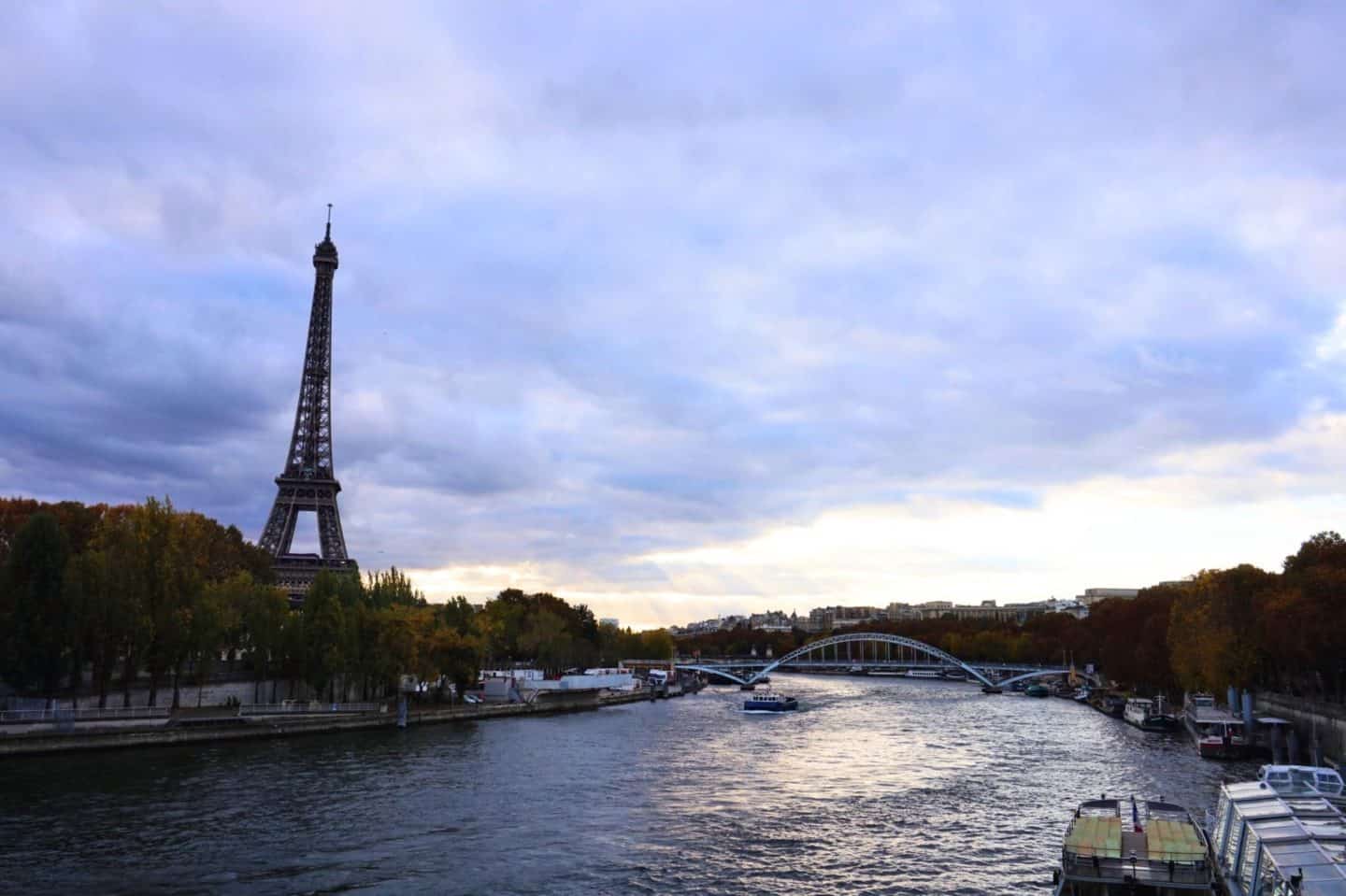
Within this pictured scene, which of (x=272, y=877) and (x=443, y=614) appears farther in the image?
(x=443, y=614)

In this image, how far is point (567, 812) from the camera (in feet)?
114

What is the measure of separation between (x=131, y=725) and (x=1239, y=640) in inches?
2434

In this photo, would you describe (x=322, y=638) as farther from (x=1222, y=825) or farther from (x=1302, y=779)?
(x=1302, y=779)

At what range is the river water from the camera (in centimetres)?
2534

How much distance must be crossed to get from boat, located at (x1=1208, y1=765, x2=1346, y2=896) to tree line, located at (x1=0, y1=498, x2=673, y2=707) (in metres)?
48.5

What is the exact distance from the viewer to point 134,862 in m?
25.2

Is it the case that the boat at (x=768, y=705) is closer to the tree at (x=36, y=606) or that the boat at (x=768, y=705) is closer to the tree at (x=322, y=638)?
the tree at (x=322, y=638)

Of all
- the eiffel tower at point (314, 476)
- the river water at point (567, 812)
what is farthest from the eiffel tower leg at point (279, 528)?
the river water at point (567, 812)

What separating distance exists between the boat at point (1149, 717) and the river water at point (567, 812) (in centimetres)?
630

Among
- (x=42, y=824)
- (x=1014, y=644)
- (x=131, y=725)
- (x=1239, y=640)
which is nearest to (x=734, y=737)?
(x=1239, y=640)

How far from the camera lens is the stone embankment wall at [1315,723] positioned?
42281 millimetres

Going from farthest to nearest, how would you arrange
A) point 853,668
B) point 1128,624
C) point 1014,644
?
point 853,668 < point 1014,644 < point 1128,624

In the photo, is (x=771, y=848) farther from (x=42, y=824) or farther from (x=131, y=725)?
(x=131, y=725)

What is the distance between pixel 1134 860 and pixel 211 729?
1834 inches
